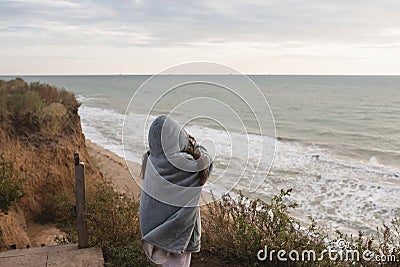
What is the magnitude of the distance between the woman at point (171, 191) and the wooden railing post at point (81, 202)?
1748mm

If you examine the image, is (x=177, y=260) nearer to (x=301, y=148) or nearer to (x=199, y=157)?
(x=199, y=157)

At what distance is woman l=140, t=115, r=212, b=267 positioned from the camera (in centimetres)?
282

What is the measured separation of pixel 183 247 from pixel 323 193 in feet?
37.0

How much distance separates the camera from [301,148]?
77.6ft

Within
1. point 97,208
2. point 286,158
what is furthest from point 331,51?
point 97,208

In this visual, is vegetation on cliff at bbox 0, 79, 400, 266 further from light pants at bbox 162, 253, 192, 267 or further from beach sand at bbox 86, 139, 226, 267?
beach sand at bbox 86, 139, 226, 267

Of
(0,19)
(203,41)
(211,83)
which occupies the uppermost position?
(0,19)

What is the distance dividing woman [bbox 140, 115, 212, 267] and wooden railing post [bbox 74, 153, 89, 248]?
1748 millimetres

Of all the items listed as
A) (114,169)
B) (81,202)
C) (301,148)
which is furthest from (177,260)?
(301,148)

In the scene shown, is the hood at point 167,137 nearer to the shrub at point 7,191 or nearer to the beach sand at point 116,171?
the shrub at point 7,191

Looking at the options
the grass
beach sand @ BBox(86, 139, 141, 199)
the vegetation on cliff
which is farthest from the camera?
beach sand @ BBox(86, 139, 141, 199)

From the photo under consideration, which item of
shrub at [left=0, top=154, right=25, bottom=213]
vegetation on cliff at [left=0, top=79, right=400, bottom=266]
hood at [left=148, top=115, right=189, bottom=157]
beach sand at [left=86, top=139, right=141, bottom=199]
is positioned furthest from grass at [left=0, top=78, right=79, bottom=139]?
hood at [left=148, top=115, right=189, bottom=157]

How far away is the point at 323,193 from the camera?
13.6 m

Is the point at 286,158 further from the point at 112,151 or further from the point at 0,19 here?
the point at 0,19
